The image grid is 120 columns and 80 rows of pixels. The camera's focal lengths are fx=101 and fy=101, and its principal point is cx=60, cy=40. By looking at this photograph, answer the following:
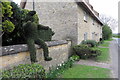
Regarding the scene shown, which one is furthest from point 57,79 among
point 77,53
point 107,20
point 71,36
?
point 107,20

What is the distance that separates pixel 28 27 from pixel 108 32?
34.7m

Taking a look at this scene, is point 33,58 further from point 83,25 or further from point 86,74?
point 83,25

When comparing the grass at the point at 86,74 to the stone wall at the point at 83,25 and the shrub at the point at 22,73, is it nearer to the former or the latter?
the shrub at the point at 22,73

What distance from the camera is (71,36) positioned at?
30.6ft

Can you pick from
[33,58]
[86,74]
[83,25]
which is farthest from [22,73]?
[83,25]

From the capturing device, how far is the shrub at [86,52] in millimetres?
8086

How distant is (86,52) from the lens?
8250 millimetres

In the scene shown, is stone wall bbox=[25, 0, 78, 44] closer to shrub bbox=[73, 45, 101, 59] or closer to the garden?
shrub bbox=[73, 45, 101, 59]

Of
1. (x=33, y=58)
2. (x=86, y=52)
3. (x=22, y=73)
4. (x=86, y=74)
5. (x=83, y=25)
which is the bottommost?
(x=86, y=74)

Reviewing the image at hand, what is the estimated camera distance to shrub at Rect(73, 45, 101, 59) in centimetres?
→ 809

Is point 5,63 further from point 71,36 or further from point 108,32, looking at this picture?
point 108,32

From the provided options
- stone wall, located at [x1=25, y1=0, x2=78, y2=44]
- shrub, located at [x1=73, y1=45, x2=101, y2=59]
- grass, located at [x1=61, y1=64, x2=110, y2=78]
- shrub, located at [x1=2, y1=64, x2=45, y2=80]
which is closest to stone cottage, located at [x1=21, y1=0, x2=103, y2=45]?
stone wall, located at [x1=25, y1=0, x2=78, y2=44]

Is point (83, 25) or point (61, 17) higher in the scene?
point (61, 17)

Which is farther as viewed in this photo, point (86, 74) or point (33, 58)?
point (86, 74)
